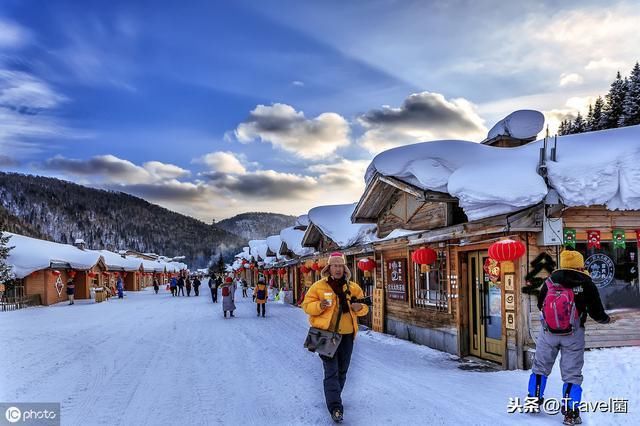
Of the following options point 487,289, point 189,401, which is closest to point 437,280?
point 487,289

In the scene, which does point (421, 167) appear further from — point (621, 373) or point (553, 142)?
point (621, 373)

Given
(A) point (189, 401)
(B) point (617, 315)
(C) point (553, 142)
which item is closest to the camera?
(A) point (189, 401)

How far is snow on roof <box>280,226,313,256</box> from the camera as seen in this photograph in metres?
28.2

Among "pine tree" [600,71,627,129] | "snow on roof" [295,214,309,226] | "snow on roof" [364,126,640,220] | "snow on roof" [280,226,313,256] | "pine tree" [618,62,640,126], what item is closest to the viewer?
"snow on roof" [364,126,640,220]

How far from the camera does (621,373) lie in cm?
724

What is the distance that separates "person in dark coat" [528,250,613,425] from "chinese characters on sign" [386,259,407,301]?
7.92 m

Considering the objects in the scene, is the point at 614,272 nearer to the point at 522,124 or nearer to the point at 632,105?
the point at 522,124

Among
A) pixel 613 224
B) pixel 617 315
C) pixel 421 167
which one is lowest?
pixel 617 315

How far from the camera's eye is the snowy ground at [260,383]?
6.29 meters

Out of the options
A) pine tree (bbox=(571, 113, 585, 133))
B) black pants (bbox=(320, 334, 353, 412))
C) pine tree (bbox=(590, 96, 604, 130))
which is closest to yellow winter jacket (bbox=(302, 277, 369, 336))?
black pants (bbox=(320, 334, 353, 412))

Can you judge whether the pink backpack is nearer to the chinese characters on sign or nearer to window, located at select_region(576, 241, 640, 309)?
window, located at select_region(576, 241, 640, 309)

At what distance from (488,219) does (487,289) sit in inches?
78.5

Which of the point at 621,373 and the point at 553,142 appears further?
the point at 553,142

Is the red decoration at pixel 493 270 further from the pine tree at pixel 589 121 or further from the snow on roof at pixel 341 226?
the pine tree at pixel 589 121
